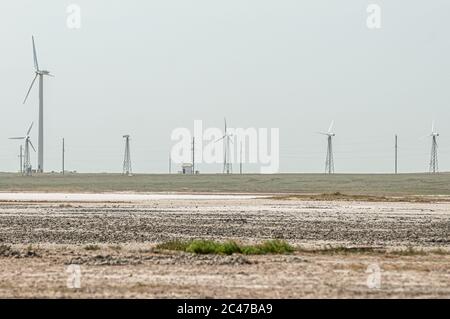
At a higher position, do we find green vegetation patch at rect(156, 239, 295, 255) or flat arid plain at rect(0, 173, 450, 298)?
green vegetation patch at rect(156, 239, 295, 255)

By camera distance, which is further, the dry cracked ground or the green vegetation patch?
the green vegetation patch

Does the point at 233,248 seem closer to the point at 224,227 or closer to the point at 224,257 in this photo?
the point at 224,257

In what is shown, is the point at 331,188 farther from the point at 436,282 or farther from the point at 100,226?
the point at 436,282

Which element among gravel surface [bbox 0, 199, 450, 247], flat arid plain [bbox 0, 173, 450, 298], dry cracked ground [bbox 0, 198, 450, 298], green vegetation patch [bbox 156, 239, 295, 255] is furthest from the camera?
gravel surface [bbox 0, 199, 450, 247]

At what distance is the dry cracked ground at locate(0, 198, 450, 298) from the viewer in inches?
806

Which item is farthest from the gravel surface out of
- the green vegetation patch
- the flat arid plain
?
the green vegetation patch

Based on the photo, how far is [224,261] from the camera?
2656 centimetres

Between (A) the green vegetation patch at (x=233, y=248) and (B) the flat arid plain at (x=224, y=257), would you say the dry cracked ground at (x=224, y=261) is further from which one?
(A) the green vegetation patch at (x=233, y=248)

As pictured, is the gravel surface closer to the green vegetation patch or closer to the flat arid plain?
the flat arid plain

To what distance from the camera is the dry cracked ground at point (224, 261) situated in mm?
20469

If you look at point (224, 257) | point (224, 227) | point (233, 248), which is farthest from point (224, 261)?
point (224, 227)

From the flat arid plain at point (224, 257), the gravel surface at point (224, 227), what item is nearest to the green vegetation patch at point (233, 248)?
the flat arid plain at point (224, 257)

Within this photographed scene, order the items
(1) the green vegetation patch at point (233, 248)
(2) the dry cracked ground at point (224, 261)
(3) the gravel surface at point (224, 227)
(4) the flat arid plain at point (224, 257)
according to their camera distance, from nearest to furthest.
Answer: (2) the dry cracked ground at point (224, 261)
(4) the flat arid plain at point (224, 257)
(1) the green vegetation patch at point (233, 248)
(3) the gravel surface at point (224, 227)
